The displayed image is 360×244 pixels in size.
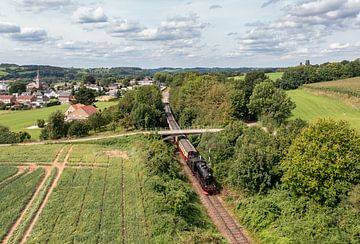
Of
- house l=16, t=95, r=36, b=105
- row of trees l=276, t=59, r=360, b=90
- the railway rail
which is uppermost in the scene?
row of trees l=276, t=59, r=360, b=90

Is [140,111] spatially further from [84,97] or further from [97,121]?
[84,97]

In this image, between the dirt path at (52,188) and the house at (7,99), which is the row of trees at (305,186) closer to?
the dirt path at (52,188)

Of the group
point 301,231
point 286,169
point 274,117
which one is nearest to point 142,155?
point 286,169

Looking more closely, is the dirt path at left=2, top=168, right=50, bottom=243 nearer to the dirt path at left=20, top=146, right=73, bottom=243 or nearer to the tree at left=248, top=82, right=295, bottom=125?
the dirt path at left=20, top=146, right=73, bottom=243

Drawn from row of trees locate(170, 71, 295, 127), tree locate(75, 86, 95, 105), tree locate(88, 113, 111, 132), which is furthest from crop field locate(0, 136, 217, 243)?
tree locate(75, 86, 95, 105)

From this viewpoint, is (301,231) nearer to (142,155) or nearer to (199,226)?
(199,226)

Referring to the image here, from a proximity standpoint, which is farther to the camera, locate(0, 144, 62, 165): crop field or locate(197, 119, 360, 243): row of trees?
locate(0, 144, 62, 165): crop field
